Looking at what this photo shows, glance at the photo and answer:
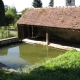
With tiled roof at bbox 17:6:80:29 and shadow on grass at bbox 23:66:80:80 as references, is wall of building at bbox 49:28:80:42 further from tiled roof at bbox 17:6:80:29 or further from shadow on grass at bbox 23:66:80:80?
shadow on grass at bbox 23:66:80:80

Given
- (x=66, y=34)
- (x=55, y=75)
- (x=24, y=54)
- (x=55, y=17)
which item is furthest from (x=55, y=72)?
(x=66, y=34)

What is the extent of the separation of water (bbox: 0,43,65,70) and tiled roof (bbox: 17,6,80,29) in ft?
8.07

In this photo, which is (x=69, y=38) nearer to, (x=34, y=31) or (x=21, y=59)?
(x=34, y=31)

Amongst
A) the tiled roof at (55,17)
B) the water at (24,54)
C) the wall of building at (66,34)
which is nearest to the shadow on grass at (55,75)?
the water at (24,54)

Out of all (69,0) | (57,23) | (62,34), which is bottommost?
(62,34)

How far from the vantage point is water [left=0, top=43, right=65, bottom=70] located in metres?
14.2

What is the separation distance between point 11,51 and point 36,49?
2359 millimetres

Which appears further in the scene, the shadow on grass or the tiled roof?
the tiled roof

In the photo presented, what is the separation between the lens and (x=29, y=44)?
2041 centimetres

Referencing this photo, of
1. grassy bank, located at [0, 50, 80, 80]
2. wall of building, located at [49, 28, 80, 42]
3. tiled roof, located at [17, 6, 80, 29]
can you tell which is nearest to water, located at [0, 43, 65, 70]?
tiled roof, located at [17, 6, 80, 29]

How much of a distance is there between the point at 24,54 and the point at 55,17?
523cm

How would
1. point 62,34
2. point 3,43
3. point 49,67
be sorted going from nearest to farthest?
point 49,67 → point 3,43 → point 62,34

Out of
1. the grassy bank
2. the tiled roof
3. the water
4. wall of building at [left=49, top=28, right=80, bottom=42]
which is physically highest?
the tiled roof

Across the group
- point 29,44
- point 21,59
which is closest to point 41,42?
point 29,44
